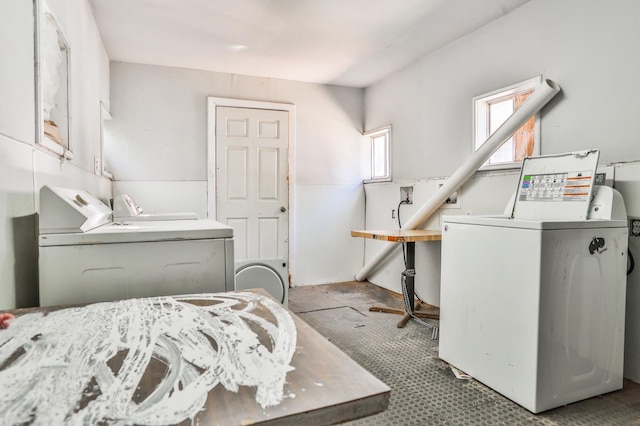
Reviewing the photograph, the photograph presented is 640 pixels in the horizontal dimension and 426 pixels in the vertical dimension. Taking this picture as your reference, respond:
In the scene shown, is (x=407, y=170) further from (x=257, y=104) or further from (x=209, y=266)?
(x=209, y=266)

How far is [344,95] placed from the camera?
4727 mm

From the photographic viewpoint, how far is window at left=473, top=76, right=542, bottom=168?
108 inches

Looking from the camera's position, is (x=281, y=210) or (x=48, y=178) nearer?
(x=48, y=178)

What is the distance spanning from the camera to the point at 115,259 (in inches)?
55.5

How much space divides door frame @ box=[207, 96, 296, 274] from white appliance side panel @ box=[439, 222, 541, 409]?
7.84 feet

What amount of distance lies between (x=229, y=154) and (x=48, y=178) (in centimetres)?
262

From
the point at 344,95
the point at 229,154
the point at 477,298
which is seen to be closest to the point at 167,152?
the point at 229,154

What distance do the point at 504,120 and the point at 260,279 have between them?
7.80ft

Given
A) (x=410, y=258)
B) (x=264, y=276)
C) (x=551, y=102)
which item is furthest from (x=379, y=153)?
(x=264, y=276)

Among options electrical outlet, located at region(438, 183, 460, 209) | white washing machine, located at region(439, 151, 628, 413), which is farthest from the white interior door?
white washing machine, located at region(439, 151, 628, 413)

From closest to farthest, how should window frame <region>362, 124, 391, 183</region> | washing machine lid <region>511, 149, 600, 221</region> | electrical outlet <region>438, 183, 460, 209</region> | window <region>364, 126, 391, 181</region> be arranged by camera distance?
washing machine lid <region>511, 149, 600, 221</region>, electrical outlet <region>438, 183, 460, 209</region>, window frame <region>362, 124, 391, 183</region>, window <region>364, 126, 391, 181</region>

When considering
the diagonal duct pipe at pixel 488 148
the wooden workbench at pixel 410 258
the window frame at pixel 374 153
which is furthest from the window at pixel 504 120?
the window frame at pixel 374 153

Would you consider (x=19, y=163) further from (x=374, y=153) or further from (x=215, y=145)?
(x=374, y=153)

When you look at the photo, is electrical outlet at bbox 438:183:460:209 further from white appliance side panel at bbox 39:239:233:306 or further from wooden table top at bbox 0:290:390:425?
wooden table top at bbox 0:290:390:425
